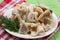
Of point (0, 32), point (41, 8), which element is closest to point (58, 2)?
point (41, 8)

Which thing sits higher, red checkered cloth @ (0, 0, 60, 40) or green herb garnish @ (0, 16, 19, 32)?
green herb garnish @ (0, 16, 19, 32)

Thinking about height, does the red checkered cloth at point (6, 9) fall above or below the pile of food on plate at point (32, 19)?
below

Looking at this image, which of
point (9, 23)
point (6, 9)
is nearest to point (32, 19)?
point (9, 23)

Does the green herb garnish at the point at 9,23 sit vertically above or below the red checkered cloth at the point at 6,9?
above

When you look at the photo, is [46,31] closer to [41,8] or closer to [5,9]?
[41,8]

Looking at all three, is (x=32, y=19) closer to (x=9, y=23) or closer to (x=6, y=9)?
(x=9, y=23)
